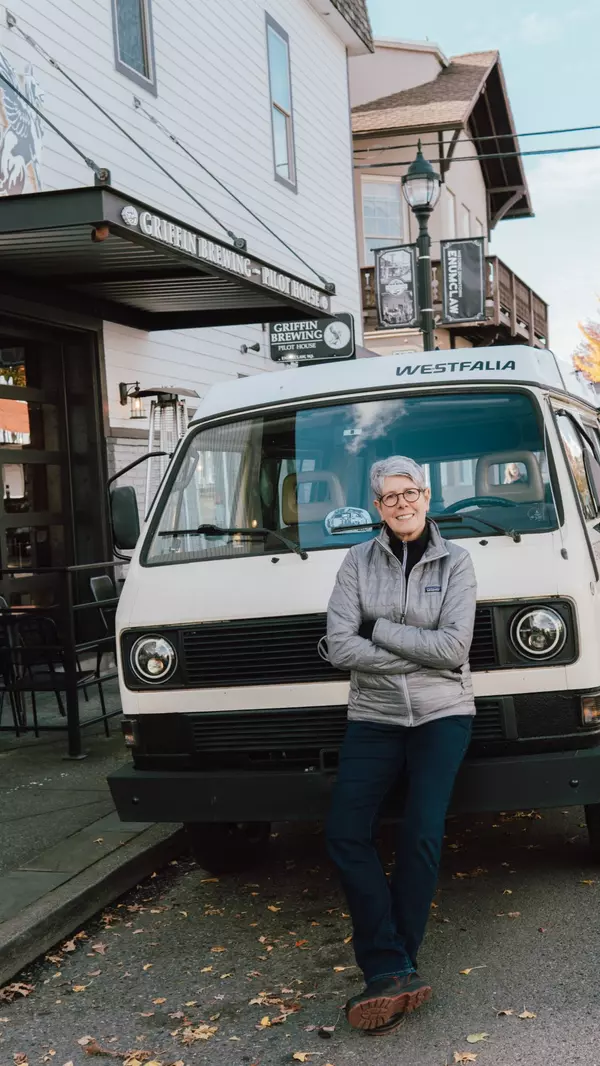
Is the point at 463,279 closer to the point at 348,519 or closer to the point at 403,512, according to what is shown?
Answer: the point at 348,519

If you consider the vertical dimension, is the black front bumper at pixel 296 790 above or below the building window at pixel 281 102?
below

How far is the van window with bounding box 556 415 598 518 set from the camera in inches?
216

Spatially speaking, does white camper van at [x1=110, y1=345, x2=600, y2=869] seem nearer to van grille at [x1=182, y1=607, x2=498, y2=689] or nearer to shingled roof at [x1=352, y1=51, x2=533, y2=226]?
van grille at [x1=182, y1=607, x2=498, y2=689]

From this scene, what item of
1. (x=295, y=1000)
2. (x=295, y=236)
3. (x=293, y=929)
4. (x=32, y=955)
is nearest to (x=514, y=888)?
(x=293, y=929)

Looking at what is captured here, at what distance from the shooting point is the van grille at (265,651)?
471cm

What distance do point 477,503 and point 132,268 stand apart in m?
5.93

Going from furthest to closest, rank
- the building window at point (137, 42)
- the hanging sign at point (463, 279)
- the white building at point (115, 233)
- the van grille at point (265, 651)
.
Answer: the hanging sign at point (463, 279) < the building window at point (137, 42) < the white building at point (115, 233) < the van grille at point (265, 651)

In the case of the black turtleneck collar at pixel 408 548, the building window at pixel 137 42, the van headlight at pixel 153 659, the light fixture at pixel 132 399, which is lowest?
the van headlight at pixel 153 659

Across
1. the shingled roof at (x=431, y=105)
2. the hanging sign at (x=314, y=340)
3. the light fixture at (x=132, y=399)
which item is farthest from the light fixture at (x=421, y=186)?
the shingled roof at (x=431, y=105)

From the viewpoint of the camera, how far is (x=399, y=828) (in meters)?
4.18

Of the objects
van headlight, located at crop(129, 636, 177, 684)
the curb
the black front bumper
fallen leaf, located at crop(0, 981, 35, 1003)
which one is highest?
van headlight, located at crop(129, 636, 177, 684)

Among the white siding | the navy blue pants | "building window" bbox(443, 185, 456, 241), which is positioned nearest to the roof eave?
the white siding

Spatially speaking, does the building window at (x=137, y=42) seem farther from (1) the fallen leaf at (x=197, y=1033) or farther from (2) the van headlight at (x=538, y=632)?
(1) the fallen leaf at (x=197, y=1033)

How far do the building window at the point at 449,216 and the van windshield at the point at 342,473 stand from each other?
2043cm
